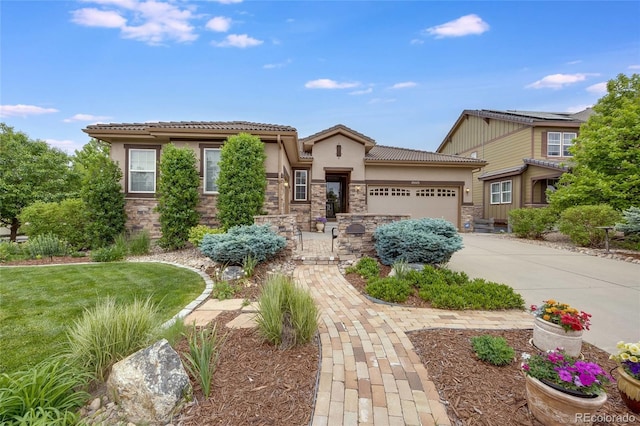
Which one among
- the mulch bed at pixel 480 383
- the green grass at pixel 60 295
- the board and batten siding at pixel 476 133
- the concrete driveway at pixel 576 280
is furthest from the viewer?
the board and batten siding at pixel 476 133

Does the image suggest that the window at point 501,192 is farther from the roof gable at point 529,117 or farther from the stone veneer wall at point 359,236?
the stone veneer wall at point 359,236

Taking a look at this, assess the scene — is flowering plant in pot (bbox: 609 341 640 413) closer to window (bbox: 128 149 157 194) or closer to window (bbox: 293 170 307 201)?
window (bbox: 128 149 157 194)

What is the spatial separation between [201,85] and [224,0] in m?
5.02

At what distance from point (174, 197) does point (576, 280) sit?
10329 millimetres

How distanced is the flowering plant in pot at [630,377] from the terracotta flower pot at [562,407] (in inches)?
18.6

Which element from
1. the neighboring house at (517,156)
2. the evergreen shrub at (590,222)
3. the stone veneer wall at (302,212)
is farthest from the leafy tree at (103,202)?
the neighboring house at (517,156)

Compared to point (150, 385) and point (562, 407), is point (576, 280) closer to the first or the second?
point (562, 407)

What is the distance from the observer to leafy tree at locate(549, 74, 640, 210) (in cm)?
987

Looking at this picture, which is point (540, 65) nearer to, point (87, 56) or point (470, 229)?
point (470, 229)

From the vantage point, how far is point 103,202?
27.9ft

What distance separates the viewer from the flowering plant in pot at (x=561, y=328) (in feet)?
8.47

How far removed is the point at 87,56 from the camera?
940cm

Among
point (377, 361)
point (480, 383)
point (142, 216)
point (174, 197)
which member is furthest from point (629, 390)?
point (142, 216)

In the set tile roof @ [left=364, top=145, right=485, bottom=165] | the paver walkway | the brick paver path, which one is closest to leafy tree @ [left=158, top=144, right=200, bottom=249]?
the paver walkway
